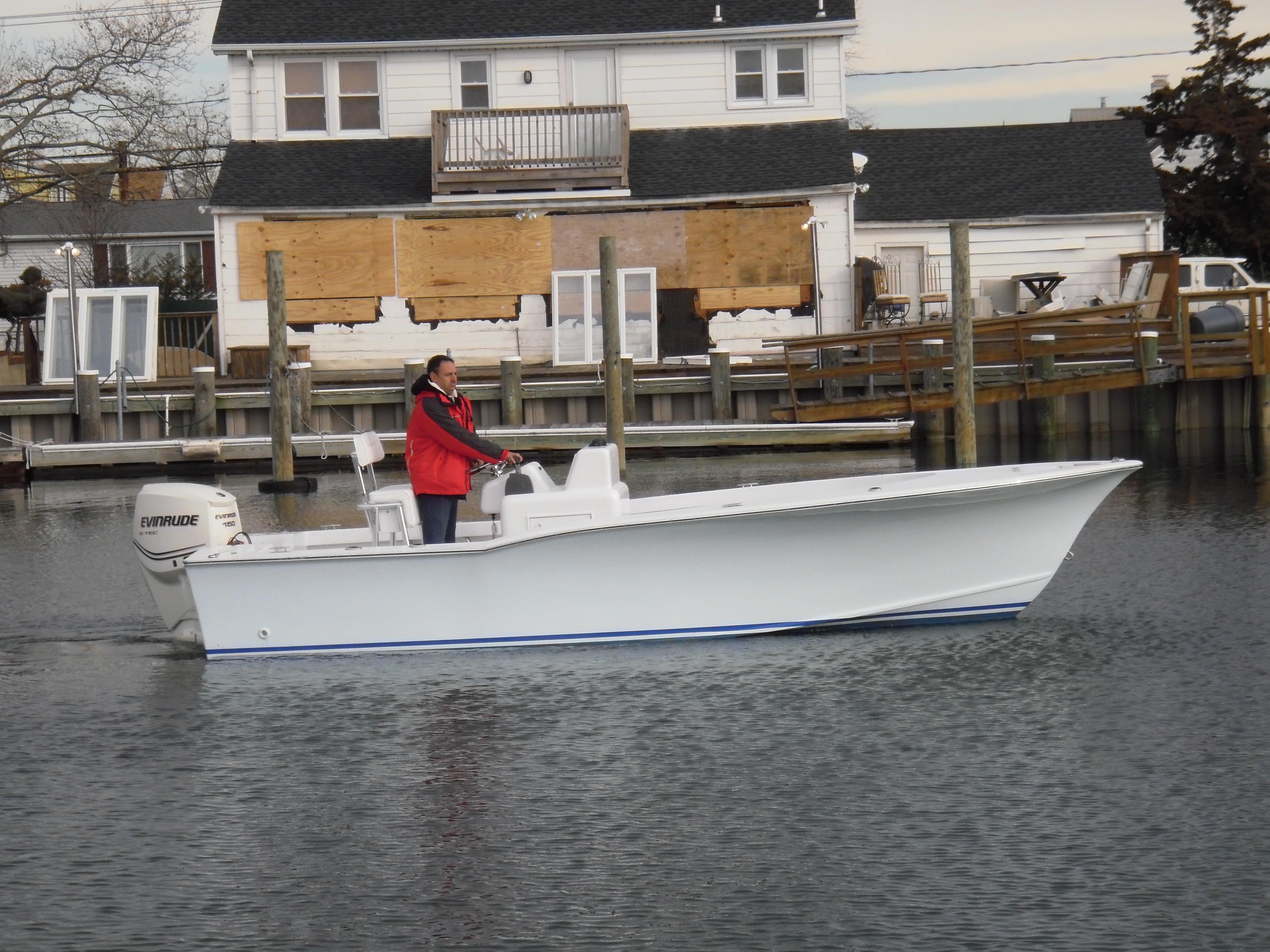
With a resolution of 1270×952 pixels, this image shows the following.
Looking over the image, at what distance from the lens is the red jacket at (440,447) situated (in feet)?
36.5

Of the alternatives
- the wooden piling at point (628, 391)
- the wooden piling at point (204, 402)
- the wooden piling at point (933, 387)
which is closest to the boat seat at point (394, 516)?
the wooden piling at point (628, 391)

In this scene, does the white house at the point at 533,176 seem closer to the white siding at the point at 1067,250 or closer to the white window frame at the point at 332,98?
the white window frame at the point at 332,98

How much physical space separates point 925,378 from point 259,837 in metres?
18.3

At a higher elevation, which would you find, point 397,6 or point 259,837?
point 397,6

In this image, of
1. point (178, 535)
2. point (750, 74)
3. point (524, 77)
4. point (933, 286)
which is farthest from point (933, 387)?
point (178, 535)

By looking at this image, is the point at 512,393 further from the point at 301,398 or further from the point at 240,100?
the point at 240,100

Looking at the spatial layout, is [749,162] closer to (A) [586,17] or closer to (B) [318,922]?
(A) [586,17]

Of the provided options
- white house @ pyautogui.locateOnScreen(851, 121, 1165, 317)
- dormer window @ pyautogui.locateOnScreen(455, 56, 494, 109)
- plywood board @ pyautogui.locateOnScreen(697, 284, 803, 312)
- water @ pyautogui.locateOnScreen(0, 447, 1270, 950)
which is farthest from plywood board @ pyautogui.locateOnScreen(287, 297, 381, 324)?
water @ pyautogui.locateOnScreen(0, 447, 1270, 950)

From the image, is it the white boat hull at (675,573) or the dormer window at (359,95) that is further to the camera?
the dormer window at (359,95)

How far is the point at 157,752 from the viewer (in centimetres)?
905

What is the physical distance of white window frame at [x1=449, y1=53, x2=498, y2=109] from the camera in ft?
98.5

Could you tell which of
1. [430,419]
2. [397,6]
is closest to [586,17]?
[397,6]

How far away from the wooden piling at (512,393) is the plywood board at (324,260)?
5769mm

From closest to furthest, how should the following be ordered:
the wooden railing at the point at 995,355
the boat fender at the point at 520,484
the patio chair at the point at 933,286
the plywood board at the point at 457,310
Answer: the boat fender at the point at 520,484, the wooden railing at the point at 995,355, the plywood board at the point at 457,310, the patio chair at the point at 933,286
